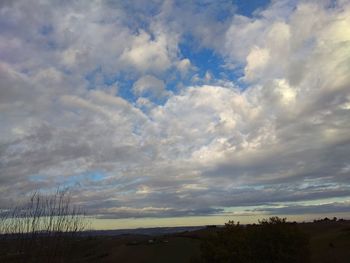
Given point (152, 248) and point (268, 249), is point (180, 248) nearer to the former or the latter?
point (152, 248)

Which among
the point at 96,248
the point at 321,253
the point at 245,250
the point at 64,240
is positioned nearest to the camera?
the point at 245,250

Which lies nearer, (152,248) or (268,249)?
(268,249)

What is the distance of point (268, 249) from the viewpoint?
38219 mm

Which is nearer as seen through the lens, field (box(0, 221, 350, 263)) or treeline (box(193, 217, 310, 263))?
treeline (box(193, 217, 310, 263))

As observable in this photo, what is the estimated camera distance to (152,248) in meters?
75.2

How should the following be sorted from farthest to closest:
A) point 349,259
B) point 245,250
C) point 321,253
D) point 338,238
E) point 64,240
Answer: point 338,238, point 321,253, point 349,259, point 64,240, point 245,250

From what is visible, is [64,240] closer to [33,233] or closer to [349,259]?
[33,233]

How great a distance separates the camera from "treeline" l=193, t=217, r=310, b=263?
36125mm

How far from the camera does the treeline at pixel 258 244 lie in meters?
36.1

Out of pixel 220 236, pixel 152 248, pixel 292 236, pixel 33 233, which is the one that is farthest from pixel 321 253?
pixel 33 233

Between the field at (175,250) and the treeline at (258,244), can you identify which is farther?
the field at (175,250)

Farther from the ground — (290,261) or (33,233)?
(33,233)

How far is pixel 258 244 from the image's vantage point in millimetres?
38562

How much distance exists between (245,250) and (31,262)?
16692mm
